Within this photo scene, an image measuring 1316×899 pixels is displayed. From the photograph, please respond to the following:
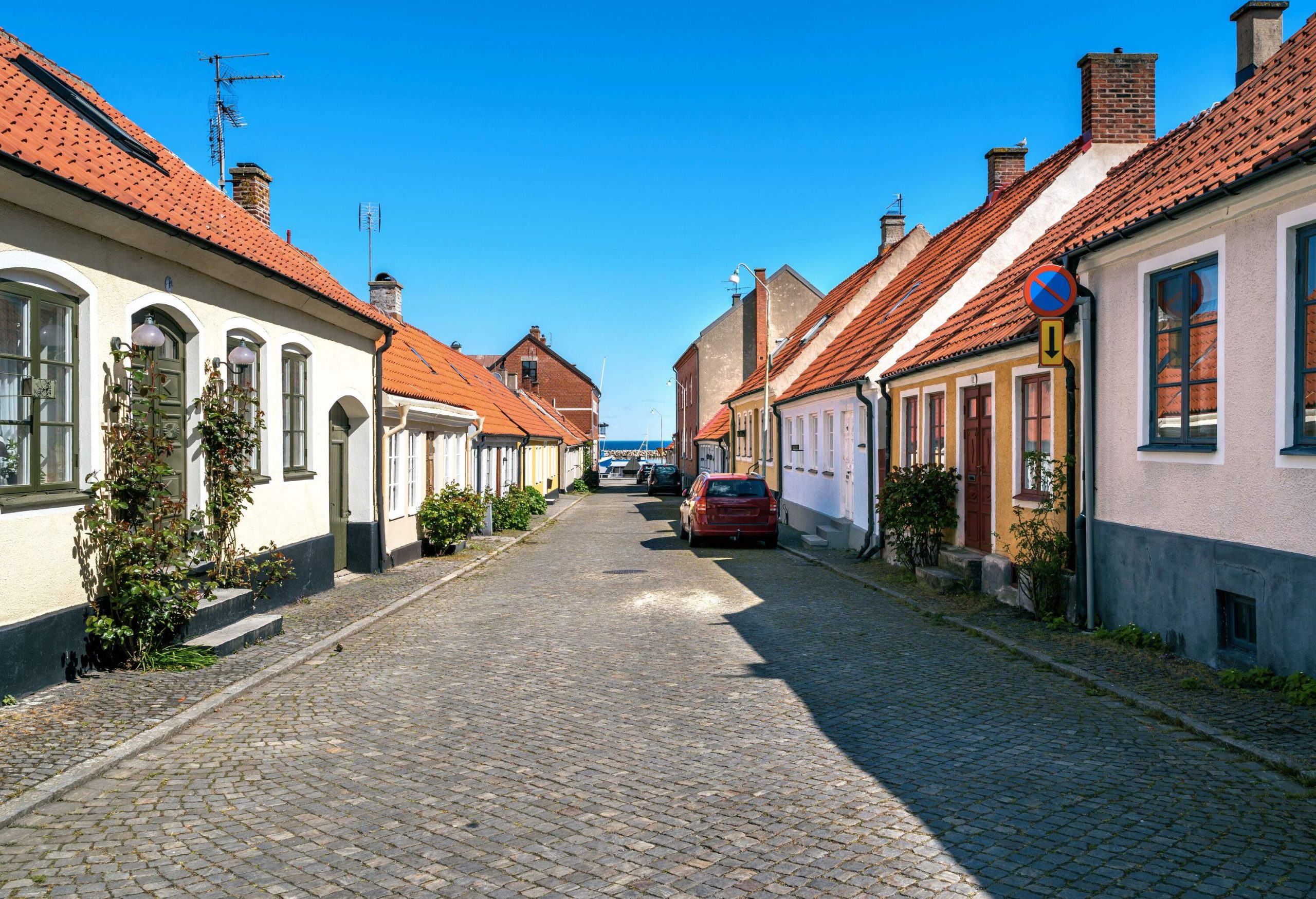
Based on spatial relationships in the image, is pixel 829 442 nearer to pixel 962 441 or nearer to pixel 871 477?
pixel 871 477

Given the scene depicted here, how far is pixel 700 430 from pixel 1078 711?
46744 millimetres

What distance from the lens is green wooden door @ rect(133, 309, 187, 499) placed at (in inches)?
375

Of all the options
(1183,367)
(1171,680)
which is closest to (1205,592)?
(1171,680)

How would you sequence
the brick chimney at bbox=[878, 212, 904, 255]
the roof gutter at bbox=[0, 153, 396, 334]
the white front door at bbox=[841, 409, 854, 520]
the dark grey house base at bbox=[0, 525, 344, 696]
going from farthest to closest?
the brick chimney at bbox=[878, 212, 904, 255] → the white front door at bbox=[841, 409, 854, 520] → the dark grey house base at bbox=[0, 525, 344, 696] → the roof gutter at bbox=[0, 153, 396, 334]

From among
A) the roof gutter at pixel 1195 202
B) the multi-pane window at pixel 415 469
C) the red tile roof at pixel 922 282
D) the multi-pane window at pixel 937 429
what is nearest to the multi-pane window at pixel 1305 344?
the roof gutter at pixel 1195 202

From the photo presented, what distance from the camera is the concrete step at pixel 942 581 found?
12977 millimetres

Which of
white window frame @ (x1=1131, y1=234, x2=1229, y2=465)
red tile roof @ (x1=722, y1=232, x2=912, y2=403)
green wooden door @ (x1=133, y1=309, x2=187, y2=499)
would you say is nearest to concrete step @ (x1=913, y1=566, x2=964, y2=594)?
white window frame @ (x1=1131, y1=234, x2=1229, y2=465)

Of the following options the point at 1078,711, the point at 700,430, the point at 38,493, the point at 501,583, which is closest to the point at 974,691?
the point at 1078,711

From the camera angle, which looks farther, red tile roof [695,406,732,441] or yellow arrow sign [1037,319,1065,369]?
red tile roof [695,406,732,441]

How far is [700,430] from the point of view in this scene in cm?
5356

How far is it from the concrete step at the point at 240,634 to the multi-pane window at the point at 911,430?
34.4 ft

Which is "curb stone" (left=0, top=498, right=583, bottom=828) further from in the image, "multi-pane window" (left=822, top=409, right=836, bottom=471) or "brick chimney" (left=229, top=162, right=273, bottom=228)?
"multi-pane window" (left=822, top=409, right=836, bottom=471)

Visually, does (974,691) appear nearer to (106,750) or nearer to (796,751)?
(796,751)

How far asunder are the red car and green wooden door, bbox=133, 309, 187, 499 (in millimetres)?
12270
